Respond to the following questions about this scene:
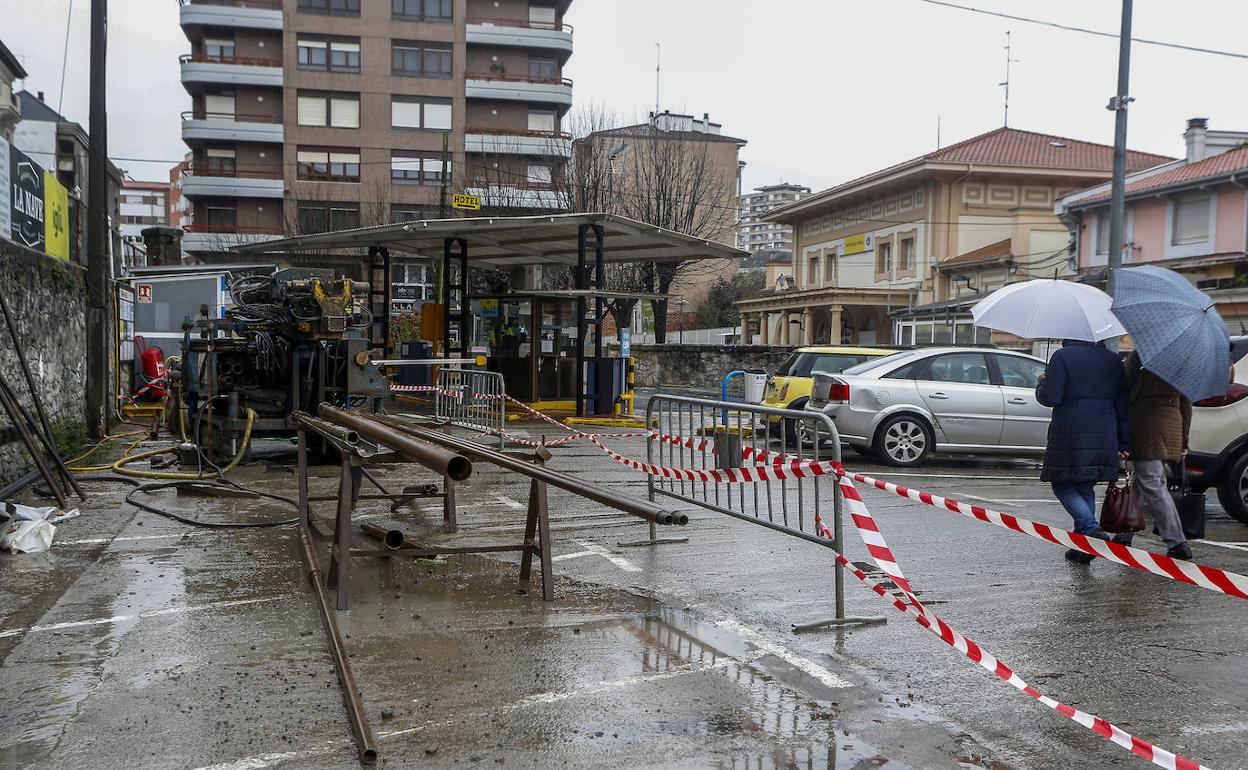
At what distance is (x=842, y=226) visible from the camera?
49094mm

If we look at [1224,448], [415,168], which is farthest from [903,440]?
[415,168]

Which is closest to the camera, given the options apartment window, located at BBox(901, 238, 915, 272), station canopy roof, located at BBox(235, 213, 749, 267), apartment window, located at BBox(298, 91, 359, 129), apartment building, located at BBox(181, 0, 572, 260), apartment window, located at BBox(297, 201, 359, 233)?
station canopy roof, located at BBox(235, 213, 749, 267)

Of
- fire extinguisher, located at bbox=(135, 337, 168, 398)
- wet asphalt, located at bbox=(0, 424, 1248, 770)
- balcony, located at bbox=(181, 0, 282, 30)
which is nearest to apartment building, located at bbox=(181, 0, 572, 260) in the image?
balcony, located at bbox=(181, 0, 282, 30)

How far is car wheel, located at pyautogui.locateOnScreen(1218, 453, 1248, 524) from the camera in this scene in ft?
30.6

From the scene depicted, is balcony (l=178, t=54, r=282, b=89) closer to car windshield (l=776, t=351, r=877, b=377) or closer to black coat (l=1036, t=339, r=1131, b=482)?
car windshield (l=776, t=351, r=877, b=377)

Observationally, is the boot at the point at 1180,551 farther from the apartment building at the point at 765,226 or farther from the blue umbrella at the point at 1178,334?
the apartment building at the point at 765,226

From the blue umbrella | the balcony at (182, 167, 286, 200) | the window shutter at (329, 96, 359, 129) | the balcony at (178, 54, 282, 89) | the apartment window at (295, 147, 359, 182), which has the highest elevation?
the balcony at (178, 54, 282, 89)

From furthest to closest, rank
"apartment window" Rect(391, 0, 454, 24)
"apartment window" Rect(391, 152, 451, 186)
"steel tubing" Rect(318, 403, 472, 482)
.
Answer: "apartment window" Rect(391, 0, 454, 24)
"apartment window" Rect(391, 152, 451, 186)
"steel tubing" Rect(318, 403, 472, 482)

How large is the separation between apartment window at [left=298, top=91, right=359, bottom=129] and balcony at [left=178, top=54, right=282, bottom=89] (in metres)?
1.61

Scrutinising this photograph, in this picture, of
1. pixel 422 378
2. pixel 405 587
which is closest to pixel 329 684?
pixel 405 587

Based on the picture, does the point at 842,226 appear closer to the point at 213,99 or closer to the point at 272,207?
the point at 272,207

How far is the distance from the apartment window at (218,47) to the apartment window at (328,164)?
6375mm

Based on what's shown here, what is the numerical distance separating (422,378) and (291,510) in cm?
1382

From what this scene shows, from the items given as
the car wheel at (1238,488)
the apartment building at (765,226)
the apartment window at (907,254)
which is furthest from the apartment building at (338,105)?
the apartment building at (765,226)
